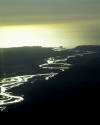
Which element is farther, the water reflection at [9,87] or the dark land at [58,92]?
the water reflection at [9,87]

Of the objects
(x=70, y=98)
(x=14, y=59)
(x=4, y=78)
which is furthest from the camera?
(x=14, y=59)

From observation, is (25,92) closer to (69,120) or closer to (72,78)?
(72,78)

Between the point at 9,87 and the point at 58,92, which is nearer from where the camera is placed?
the point at 58,92

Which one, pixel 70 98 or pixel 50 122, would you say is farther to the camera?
pixel 70 98

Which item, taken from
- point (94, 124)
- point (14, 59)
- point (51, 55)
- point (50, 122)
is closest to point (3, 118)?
point (50, 122)

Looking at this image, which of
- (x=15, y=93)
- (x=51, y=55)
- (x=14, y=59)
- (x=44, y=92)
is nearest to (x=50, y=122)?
(x=44, y=92)

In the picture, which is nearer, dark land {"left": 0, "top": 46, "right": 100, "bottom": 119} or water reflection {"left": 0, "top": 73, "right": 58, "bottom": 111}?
dark land {"left": 0, "top": 46, "right": 100, "bottom": 119}

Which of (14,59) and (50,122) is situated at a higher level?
(14,59)

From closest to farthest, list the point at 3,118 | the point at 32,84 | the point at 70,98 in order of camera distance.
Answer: the point at 3,118, the point at 70,98, the point at 32,84

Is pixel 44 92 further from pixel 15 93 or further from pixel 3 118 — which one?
pixel 3 118
